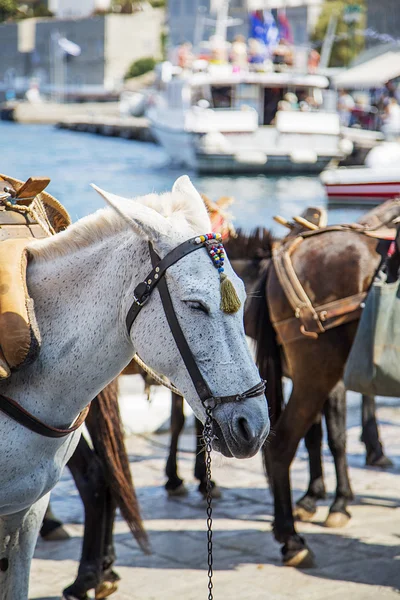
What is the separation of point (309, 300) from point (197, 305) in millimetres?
2406

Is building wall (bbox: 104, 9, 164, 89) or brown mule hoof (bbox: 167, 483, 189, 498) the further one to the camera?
building wall (bbox: 104, 9, 164, 89)

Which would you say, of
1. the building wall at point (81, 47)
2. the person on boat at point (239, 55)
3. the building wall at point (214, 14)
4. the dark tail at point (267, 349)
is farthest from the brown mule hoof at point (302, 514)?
the building wall at point (81, 47)

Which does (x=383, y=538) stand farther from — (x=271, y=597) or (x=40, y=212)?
(x=40, y=212)

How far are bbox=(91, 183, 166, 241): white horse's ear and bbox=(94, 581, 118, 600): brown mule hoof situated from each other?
224cm

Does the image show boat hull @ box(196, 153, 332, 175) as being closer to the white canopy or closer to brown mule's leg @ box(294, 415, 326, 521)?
the white canopy

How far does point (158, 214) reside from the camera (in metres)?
2.69

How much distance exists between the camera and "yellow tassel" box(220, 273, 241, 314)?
2545 mm

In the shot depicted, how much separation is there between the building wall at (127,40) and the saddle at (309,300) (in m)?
93.1

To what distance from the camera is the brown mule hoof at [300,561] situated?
4746 millimetres

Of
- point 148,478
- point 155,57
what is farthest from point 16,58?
point 148,478

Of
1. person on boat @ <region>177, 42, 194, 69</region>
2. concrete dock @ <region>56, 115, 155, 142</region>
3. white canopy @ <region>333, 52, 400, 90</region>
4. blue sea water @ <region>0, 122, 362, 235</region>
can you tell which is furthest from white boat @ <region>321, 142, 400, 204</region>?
concrete dock @ <region>56, 115, 155, 142</region>

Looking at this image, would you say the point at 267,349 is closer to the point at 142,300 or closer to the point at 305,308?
the point at 305,308

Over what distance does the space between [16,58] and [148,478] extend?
345 feet

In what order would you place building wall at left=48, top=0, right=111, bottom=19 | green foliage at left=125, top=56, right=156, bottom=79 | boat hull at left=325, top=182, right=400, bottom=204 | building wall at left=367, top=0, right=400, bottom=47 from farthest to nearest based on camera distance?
building wall at left=48, top=0, right=111, bottom=19 → green foliage at left=125, top=56, right=156, bottom=79 → building wall at left=367, top=0, right=400, bottom=47 → boat hull at left=325, top=182, right=400, bottom=204
